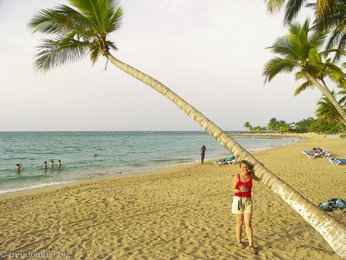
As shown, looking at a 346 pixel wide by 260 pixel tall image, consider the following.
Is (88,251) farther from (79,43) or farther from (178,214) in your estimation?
(79,43)

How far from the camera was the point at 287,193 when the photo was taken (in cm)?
346

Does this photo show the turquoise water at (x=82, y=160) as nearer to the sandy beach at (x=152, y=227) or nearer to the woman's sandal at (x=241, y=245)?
the sandy beach at (x=152, y=227)

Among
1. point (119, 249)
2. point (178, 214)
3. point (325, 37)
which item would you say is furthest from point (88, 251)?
point (325, 37)

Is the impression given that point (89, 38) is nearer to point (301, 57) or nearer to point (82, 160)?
point (301, 57)

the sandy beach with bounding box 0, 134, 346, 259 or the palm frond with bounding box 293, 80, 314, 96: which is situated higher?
the palm frond with bounding box 293, 80, 314, 96

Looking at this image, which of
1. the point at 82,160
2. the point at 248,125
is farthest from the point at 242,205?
the point at 248,125

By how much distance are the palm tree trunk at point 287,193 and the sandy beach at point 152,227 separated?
174cm

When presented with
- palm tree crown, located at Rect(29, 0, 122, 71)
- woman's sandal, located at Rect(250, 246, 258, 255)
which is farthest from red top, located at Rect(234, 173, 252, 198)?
palm tree crown, located at Rect(29, 0, 122, 71)

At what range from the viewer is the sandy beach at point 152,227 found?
494 centimetres

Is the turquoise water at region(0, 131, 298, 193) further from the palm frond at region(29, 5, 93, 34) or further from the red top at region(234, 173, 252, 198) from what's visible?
the red top at region(234, 173, 252, 198)

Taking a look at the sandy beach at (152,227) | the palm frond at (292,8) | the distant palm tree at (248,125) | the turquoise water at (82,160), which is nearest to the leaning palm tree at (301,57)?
the palm frond at (292,8)

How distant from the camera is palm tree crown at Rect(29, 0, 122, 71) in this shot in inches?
234

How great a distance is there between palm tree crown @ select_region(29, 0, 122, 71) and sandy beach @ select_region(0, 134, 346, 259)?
4123 mm

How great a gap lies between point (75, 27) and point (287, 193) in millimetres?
5545
